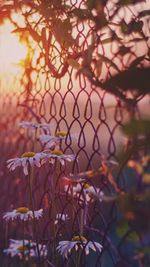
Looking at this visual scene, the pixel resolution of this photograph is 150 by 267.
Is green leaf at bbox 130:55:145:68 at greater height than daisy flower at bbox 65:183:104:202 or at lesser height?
greater

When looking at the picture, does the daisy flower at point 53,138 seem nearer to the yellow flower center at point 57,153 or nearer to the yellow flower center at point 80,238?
the yellow flower center at point 57,153

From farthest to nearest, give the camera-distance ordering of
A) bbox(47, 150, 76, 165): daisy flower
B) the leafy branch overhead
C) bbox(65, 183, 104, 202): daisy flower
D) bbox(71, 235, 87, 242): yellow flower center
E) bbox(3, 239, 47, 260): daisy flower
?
1. bbox(3, 239, 47, 260): daisy flower
2. bbox(47, 150, 76, 165): daisy flower
3. bbox(71, 235, 87, 242): yellow flower center
4. bbox(65, 183, 104, 202): daisy flower
5. the leafy branch overhead

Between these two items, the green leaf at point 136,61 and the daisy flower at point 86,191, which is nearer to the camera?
the green leaf at point 136,61

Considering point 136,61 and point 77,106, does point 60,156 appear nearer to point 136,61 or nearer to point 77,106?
point 77,106

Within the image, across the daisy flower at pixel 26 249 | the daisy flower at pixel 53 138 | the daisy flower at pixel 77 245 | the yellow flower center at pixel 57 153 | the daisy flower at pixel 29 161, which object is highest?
the daisy flower at pixel 53 138

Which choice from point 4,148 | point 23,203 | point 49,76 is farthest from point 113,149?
point 4,148

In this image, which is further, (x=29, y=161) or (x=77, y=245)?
(x=29, y=161)

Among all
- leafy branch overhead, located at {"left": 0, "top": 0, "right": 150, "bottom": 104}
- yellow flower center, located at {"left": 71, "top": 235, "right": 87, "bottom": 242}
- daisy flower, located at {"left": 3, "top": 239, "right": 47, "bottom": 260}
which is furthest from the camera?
daisy flower, located at {"left": 3, "top": 239, "right": 47, "bottom": 260}

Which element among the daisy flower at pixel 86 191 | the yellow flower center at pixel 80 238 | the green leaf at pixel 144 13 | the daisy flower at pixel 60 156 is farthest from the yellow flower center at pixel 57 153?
the green leaf at pixel 144 13

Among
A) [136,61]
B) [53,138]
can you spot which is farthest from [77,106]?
[136,61]

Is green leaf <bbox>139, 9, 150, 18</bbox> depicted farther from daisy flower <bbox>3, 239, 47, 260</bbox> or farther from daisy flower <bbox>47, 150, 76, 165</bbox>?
daisy flower <bbox>3, 239, 47, 260</bbox>

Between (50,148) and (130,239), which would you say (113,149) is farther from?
(50,148)

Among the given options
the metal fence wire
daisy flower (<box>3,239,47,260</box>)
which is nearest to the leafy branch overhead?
the metal fence wire
